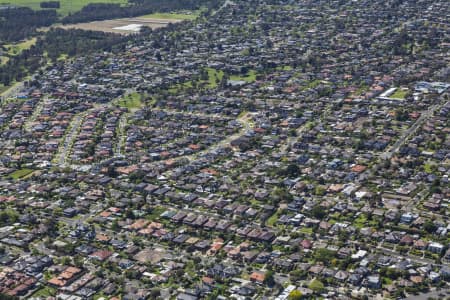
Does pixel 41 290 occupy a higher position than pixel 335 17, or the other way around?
pixel 335 17

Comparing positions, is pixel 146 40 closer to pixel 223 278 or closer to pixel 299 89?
pixel 299 89

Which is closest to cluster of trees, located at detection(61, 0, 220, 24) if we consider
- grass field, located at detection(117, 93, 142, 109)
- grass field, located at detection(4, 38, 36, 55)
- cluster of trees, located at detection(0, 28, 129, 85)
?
cluster of trees, located at detection(0, 28, 129, 85)

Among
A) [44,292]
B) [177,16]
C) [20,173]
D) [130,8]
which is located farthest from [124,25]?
[44,292]

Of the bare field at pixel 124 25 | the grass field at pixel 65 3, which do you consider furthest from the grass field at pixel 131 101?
the grass field at pixel 65 3

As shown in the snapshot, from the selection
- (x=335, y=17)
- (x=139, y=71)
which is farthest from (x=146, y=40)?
(x=335, y=17)

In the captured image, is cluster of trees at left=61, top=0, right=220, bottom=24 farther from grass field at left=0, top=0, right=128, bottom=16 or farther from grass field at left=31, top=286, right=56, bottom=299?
grass field at left=31, top=286, right=56, bottom=299

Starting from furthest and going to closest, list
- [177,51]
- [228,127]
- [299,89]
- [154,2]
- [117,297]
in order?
[154,2] < [177,51] < [299,89] < [228,127] < [117,297]

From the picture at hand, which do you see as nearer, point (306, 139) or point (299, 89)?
point (306, 139)
